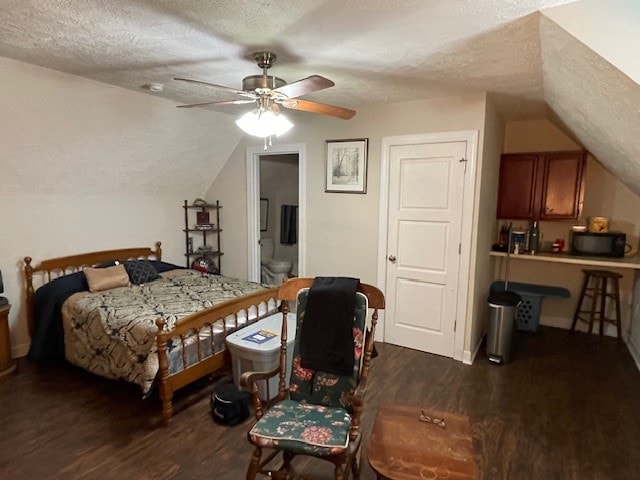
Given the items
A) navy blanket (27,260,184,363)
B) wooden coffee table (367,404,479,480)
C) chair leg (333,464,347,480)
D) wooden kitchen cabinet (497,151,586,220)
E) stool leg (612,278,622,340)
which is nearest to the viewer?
wooden coffee table (367,404,479,480)

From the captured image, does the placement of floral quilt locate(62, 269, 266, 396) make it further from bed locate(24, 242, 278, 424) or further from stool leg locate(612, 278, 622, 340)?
stool leg locate(612, 278, 622, 340)

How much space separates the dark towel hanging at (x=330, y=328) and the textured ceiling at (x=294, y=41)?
1.42m

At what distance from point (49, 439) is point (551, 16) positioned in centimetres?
373

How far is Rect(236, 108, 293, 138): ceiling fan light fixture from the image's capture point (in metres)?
2.34

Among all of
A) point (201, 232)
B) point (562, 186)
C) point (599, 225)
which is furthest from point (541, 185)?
point (201, 232)

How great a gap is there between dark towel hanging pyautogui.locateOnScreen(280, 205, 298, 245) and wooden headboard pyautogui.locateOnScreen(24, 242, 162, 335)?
2.32 meters

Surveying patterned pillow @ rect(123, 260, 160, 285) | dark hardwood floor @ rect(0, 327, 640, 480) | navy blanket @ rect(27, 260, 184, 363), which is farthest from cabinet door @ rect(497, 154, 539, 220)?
navy blanket @ rect(27, 260, 184, 363)

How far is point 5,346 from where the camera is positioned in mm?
3197

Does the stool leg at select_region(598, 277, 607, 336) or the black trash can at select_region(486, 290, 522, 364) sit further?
the stool leg at select_region(598, 277, 607, 336)

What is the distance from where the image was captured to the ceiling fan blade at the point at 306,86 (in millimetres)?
1984

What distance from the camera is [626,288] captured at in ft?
14.0

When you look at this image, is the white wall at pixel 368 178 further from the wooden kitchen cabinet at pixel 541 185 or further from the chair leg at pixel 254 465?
the chair leg at pixel 254 465

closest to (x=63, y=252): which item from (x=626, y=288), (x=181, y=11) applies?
(x=181, y=11)

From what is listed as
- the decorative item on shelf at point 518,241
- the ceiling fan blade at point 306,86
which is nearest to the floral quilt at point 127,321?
the ceiling fan blade at point 306,86
